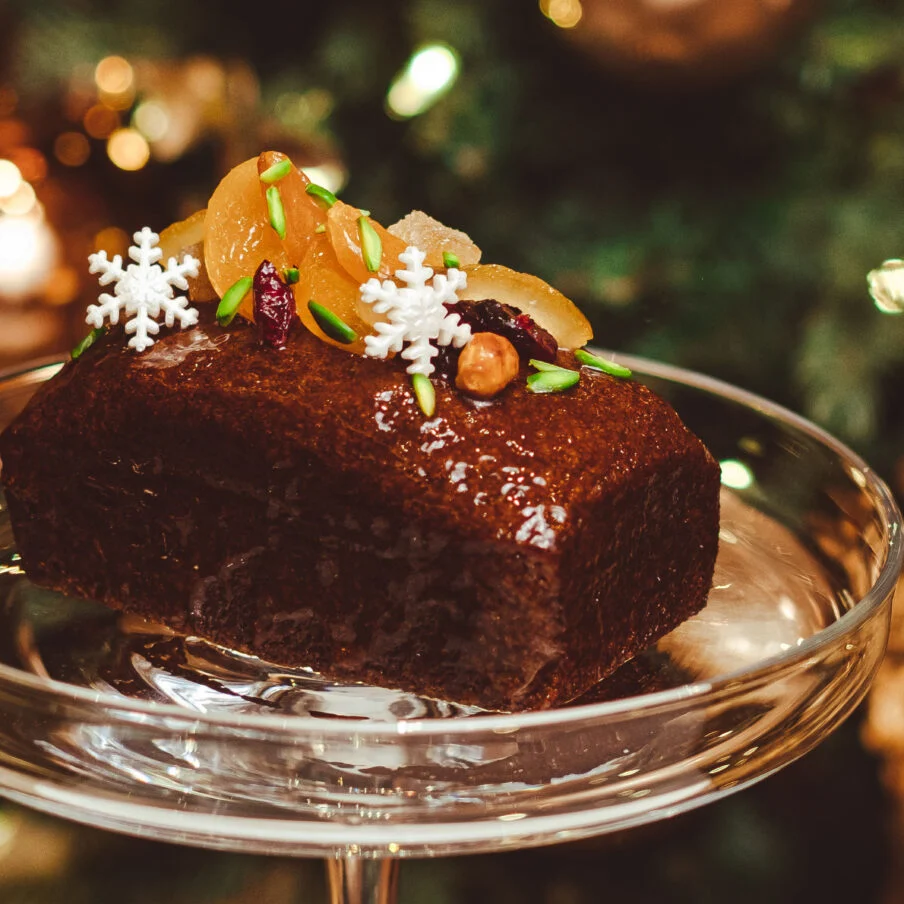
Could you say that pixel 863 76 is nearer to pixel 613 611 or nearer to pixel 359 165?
pixel 359 165

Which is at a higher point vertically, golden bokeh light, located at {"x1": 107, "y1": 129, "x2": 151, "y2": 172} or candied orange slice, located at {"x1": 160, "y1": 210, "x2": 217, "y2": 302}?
golden bokeh light, located at {"x1": 107, "y1": 129, "x2": 151, "y2": 172}

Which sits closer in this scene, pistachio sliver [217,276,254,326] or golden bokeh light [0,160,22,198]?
pistachio sliver [217,276,254,326]

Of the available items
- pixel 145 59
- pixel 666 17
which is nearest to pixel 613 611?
pixel 666 17

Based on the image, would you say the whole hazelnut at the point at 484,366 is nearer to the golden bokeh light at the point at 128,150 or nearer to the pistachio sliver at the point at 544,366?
the pistachio sliver at the point at 544,366

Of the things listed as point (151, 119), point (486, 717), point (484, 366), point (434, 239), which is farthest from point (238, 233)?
point (151, 119)

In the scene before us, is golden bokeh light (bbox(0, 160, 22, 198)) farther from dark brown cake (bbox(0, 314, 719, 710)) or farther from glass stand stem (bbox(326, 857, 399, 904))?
glass stand stem (bbox(326, 857, 399, 904))

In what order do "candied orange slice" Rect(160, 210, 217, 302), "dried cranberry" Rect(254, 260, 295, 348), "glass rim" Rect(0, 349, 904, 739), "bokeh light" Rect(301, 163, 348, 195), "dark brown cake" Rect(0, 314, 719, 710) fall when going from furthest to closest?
1. "bokeh light" Rect(301, 163, 348, 195)
2. "candied orange slice" Rect(160, 210, 217, 302)
3. "dried cranberry" Rect(254, 260, 295, 348)
4. "dark brown cake" Rect(0, 314, 719, 710)
5. "glass rim" Rect(0, 349, 904, 739)

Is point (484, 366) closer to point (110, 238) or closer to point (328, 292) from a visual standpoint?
point (328, 292)

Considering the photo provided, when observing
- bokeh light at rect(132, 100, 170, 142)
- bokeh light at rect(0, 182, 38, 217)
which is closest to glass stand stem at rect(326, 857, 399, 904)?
bokeh light at rect(132, 100, 170, 142)
